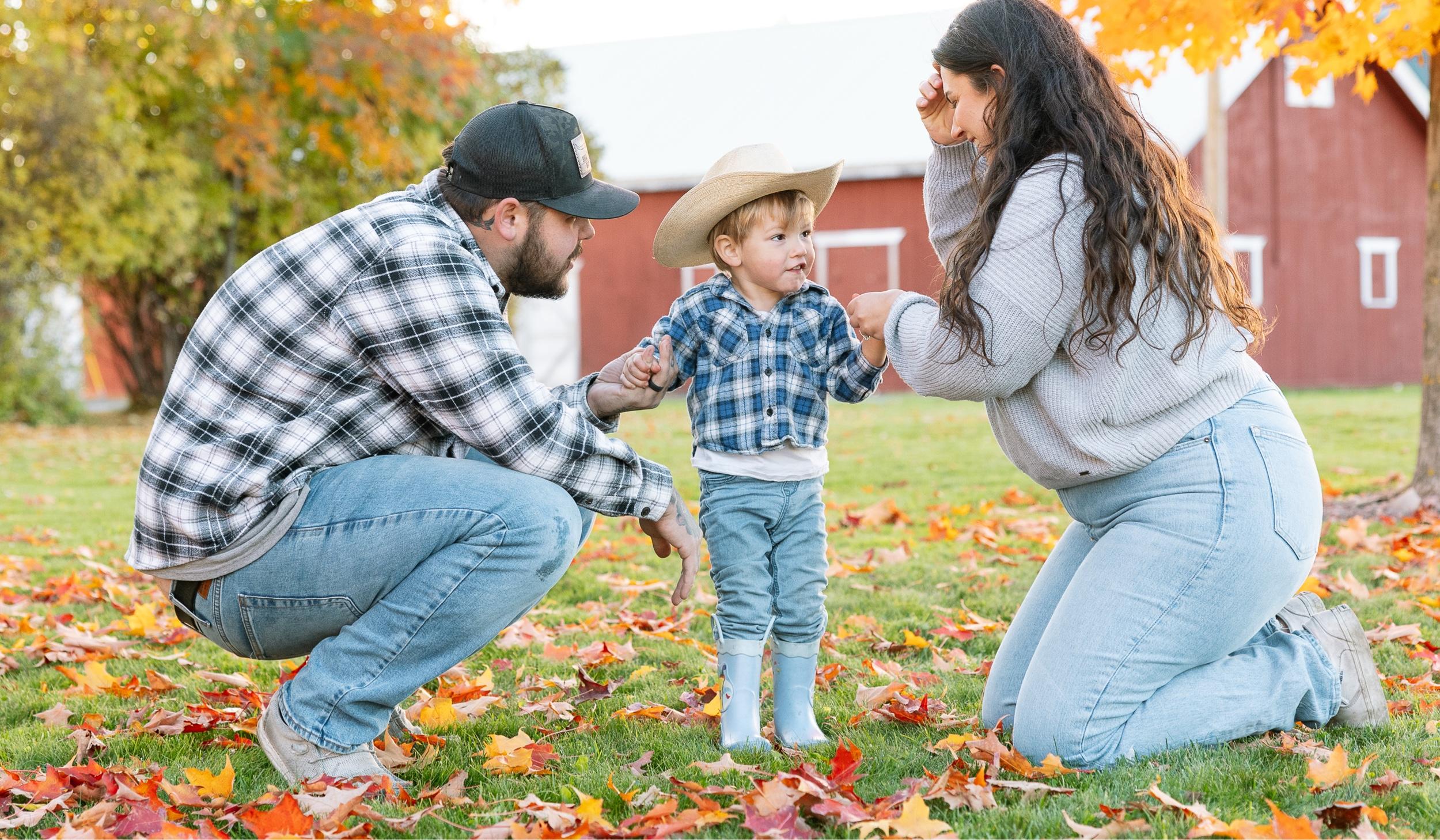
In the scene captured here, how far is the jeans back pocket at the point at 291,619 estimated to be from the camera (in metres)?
2.86

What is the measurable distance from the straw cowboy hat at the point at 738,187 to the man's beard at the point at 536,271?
31 cm

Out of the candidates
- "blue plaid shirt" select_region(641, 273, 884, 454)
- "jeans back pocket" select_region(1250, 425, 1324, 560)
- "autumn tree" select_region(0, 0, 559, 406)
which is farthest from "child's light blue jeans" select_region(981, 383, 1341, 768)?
"autumn tree" select_region(0, 0, 559, 406)

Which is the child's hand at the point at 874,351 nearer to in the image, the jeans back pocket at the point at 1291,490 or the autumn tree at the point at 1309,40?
the jeans back pocket at the point at 1291,490

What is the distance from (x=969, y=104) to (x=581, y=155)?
3.16 ft

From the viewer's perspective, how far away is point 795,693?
3250mm

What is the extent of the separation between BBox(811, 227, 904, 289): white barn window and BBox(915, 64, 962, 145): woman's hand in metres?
18.3

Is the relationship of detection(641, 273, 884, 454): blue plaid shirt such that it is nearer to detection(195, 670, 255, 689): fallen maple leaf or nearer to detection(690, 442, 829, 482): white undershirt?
detection(690, 442, 829, 482): white undershirt

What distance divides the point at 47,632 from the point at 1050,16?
407 cm

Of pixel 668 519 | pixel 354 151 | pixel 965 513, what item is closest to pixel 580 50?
pixel 354 151

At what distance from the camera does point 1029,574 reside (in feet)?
17.3

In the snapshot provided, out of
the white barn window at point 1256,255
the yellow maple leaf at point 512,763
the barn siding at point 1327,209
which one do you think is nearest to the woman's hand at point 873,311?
the yellow maple leaf at point 512,763

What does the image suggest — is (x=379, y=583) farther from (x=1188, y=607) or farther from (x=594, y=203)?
(x=1188, y=607)

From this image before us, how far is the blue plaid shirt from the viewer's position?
10.7 feet

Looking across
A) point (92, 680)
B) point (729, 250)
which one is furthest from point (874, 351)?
point (92, 680)
